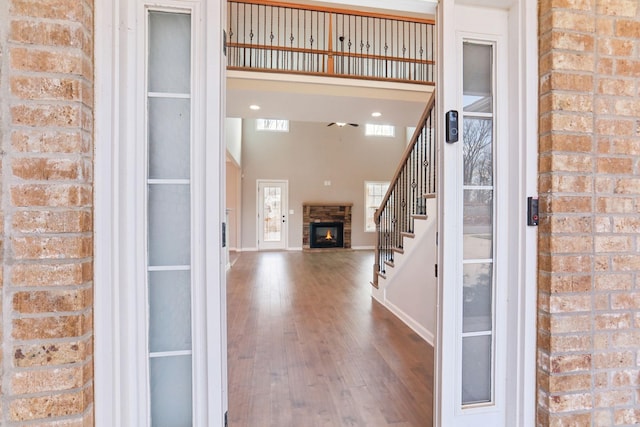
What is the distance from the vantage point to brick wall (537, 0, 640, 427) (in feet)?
3.97

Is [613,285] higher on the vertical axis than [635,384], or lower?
higher

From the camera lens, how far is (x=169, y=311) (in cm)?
123

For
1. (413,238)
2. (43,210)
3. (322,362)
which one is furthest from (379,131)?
(43,210)

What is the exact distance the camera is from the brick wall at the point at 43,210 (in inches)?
36.7

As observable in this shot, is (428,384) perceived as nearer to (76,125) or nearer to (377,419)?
(377,419)

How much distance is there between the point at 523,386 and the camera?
129cm

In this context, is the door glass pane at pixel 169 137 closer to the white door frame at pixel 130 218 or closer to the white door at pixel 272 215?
the white door frame at pixel 130 218

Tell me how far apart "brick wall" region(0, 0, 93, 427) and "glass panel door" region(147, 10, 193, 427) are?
0.25m

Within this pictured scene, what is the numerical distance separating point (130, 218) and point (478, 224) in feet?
4.79

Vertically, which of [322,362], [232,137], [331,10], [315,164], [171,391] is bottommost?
[322,362]

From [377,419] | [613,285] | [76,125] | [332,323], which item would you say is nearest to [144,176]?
[76,125]

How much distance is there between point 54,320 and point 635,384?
2177 mm

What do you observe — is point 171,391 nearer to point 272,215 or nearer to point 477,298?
point 477,298

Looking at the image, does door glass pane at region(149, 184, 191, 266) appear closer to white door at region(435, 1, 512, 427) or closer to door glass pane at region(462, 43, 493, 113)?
white door at region(435, 1, 512, 427)
